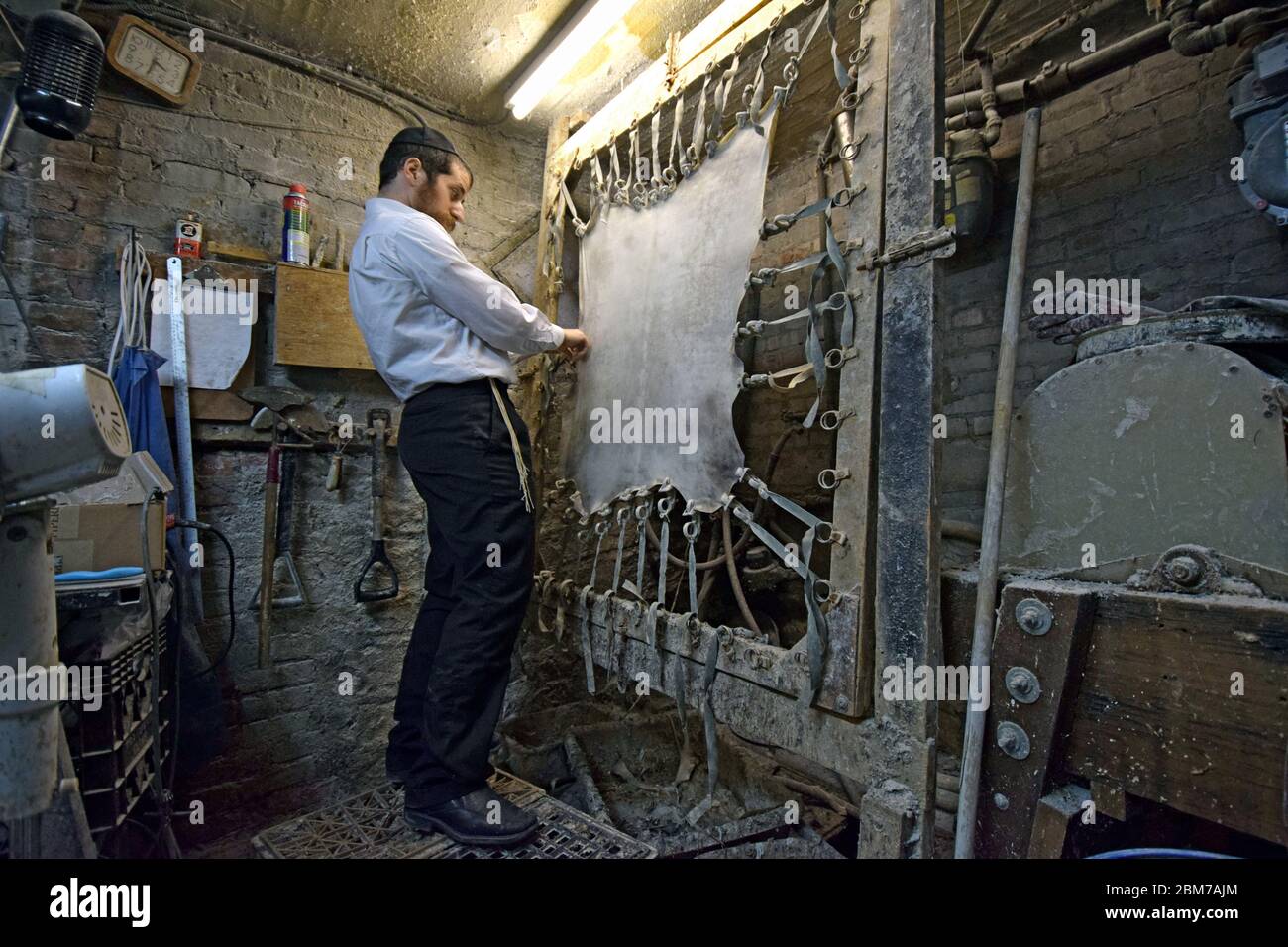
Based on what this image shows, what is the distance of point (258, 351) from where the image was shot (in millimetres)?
2045

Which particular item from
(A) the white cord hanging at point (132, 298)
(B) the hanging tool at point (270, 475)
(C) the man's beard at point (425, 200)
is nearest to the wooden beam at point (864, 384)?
(C) the man's beard at point (425, 200)

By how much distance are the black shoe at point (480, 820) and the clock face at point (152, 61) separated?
2.27 meters

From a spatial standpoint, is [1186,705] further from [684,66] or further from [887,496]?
[684,66]

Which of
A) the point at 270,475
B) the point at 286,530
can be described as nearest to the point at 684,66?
the point at 270,475

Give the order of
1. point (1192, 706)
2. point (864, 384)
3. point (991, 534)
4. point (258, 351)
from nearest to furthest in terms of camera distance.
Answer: point (1192, 706) → point (991, 534) → point (864, 384) → point (258, 351)

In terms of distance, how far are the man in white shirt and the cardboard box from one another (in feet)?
1.93

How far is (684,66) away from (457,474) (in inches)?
55.6

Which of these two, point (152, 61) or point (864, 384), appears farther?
point (152, 61)

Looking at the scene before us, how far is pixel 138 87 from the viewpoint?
6.27 ft

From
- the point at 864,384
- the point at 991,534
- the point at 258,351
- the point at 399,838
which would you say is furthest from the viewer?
the point at 258,351

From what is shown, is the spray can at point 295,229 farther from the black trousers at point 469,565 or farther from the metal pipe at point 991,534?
the metal pipe at point 991,534
